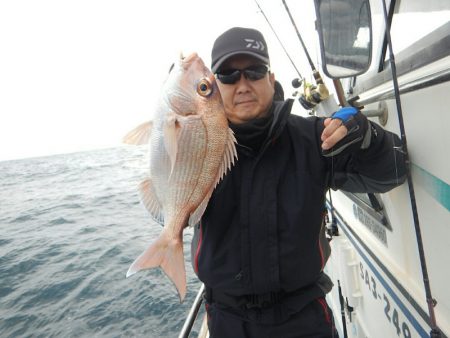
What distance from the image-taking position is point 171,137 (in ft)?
4.82

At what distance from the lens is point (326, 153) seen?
1.53m

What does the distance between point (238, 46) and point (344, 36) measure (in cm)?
58

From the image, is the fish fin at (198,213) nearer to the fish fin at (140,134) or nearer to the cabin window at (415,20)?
the fish fin at (140,134)

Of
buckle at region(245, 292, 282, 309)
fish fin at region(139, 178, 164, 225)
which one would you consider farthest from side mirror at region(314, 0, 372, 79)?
buckle at region(245, 292, 282, 309)

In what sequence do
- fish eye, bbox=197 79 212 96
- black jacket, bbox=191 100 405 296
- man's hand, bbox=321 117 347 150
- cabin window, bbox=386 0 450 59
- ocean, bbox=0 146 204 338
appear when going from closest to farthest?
cabin window, bbox=386 0 450 59 < man's hand, bbox=321 117 347 150 < fish eye, bbox=197 79 212 96 < black jacket, bbox=191 100 405 296 < ocean, bbox=0 146 204 338

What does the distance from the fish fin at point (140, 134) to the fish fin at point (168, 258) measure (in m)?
A: 0.46

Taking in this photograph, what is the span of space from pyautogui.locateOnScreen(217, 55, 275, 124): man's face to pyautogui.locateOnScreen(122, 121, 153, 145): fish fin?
0.53 metres

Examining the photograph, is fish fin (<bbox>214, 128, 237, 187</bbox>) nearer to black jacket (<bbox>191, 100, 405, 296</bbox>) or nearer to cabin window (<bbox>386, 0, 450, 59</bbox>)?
black jacket (<bbox>191, 100, 405, 296</bbox>)

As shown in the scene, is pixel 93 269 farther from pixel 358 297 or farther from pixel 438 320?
pixel 438 320

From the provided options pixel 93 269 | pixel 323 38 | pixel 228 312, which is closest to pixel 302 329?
pixel 228 312

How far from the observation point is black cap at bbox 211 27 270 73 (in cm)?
178

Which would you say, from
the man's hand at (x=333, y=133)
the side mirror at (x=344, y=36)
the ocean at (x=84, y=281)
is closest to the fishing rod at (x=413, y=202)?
the side mirror at (x=344, y=36)

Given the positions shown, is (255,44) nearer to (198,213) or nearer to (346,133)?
(346,133)

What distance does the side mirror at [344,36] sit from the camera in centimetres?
142
